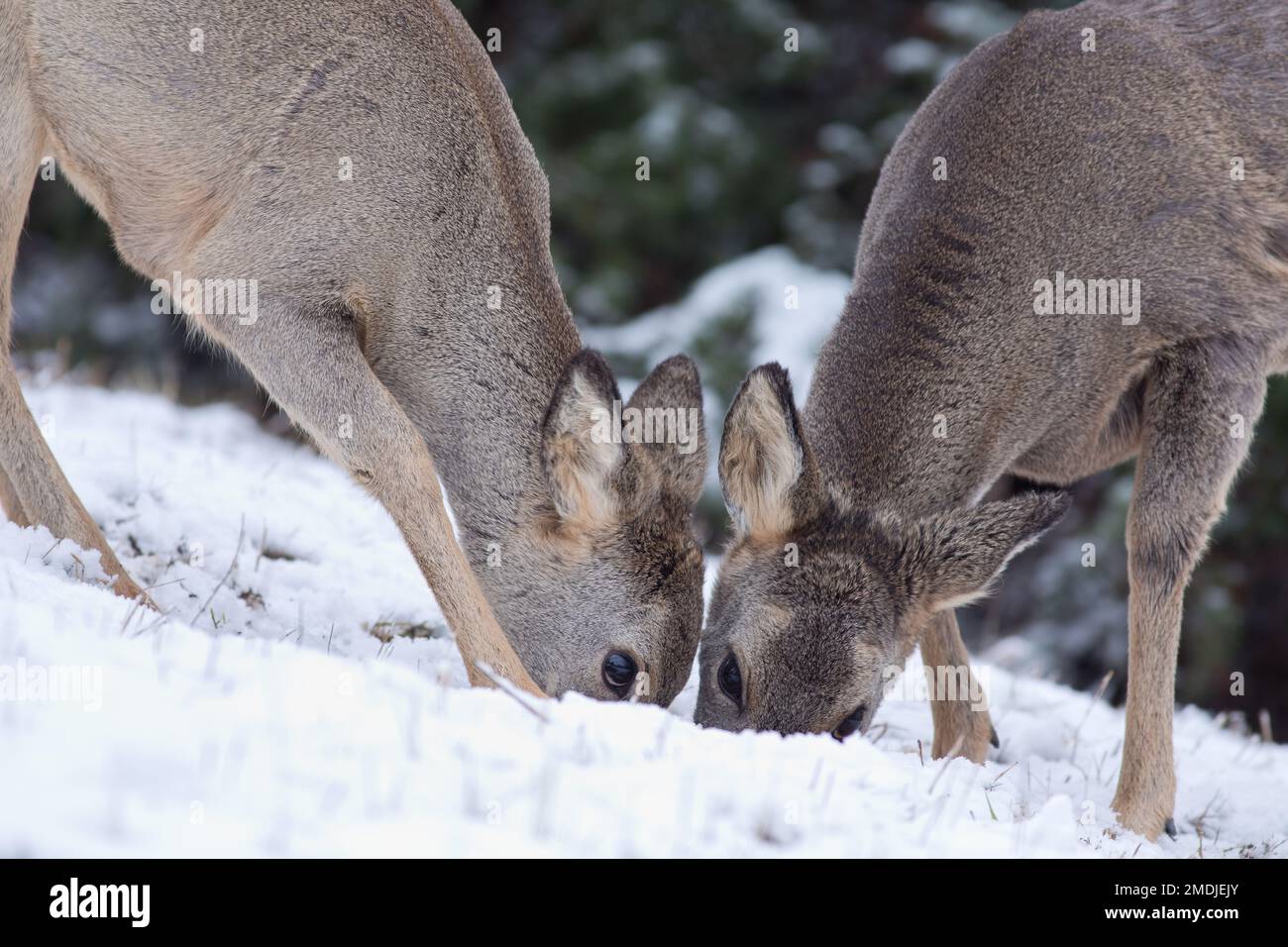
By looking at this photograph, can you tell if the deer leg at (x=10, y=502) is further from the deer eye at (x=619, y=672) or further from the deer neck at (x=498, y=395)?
the deer eye at (x=619, y=672)

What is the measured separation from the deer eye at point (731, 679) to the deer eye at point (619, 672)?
323mm

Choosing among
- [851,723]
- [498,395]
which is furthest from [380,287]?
[851,723]

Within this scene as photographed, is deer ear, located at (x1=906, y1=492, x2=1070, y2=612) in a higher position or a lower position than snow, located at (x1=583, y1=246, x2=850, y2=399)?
lower

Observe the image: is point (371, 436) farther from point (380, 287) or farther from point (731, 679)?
point (731, 679)

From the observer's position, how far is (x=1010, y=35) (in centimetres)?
652

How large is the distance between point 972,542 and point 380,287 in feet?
7.91

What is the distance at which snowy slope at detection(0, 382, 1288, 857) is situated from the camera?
9.57 ft

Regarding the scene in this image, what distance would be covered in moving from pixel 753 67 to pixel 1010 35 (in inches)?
363

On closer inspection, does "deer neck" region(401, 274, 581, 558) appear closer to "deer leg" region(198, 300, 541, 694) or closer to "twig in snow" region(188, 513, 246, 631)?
"deer leg" region(198, 300, 541, 694)

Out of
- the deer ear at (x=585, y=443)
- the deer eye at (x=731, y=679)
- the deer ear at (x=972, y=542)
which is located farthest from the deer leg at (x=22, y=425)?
the deer ear at (x=972, y=542)

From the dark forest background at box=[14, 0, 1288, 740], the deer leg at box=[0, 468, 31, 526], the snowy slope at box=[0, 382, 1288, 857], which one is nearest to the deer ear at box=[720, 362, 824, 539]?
the snowy slope at box=[0, 382, 1288, 857]

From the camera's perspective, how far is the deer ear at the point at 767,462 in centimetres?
507

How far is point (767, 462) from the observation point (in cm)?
533

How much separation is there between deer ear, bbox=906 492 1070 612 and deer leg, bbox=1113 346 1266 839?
0.90 m
